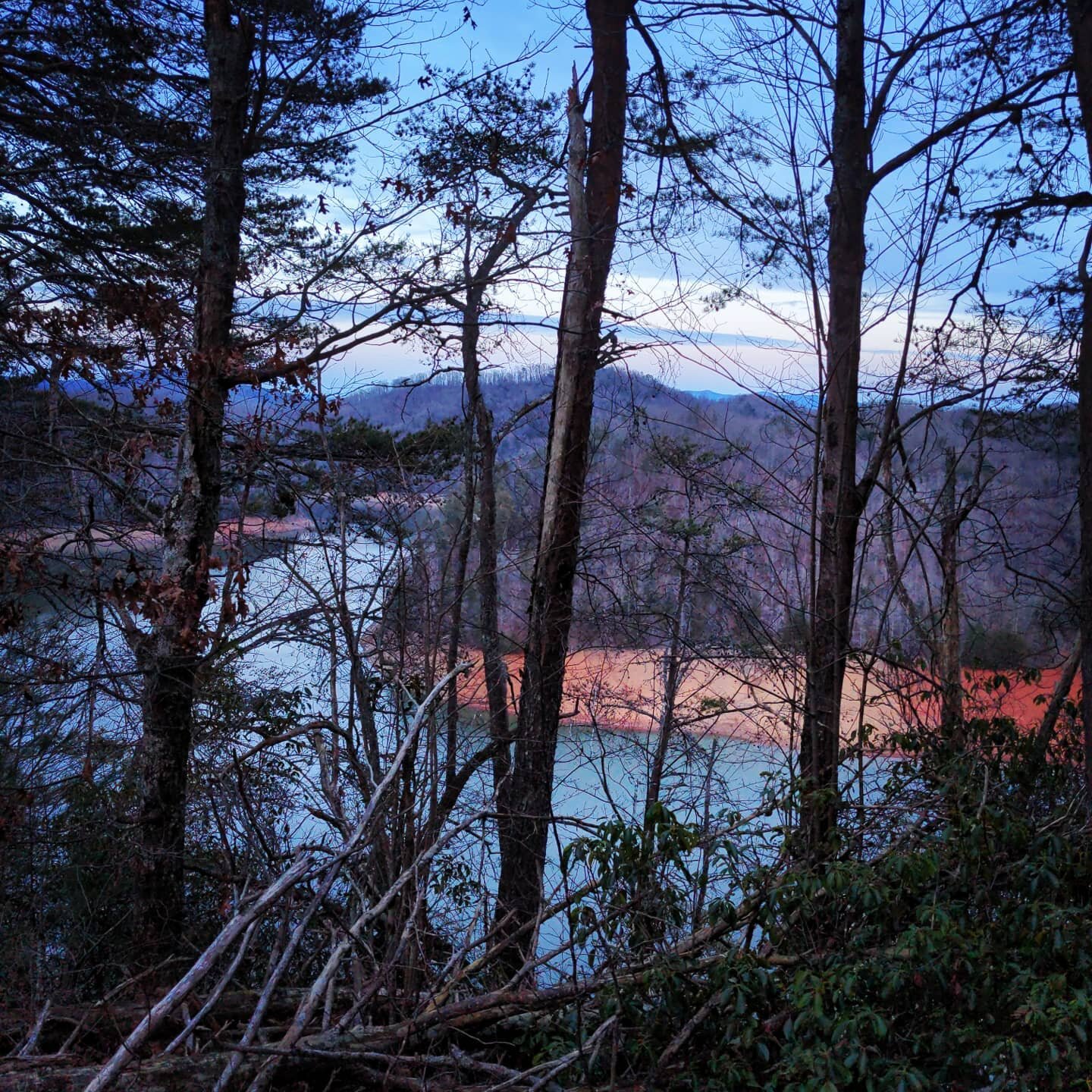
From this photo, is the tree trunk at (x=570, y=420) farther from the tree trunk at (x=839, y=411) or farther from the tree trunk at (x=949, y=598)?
the tree trunk at (x=949, y=598)

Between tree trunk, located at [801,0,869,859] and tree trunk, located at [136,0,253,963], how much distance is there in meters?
3.61

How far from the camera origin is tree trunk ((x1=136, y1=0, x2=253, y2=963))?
5.89 metres

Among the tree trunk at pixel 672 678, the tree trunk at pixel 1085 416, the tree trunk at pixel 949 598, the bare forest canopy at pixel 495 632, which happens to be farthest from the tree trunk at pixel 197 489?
the tree trunk at pixel 1085 416

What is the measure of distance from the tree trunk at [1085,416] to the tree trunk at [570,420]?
2.88 meters

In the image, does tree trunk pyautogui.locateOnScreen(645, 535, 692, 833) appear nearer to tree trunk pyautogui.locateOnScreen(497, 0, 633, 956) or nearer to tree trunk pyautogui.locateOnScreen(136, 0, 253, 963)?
tree trunk pyautogui.locateOnScreen(497, 0, 633, 956)

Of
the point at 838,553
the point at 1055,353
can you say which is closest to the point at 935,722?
the point at 838,553

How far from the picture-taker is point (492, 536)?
27.9 ft

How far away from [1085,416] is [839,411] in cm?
151

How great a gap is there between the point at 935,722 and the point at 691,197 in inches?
159

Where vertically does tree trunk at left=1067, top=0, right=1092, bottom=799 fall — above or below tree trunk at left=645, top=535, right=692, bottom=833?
above

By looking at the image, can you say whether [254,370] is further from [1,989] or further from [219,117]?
Answer: [1,989]

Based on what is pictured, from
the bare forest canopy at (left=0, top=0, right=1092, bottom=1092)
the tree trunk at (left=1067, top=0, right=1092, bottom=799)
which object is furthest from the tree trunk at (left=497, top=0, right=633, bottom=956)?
the tree trunk at (left=1067, top=0, right=1092, bottom=799)

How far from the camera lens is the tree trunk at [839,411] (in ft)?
14.9

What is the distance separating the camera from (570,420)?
259 inches
